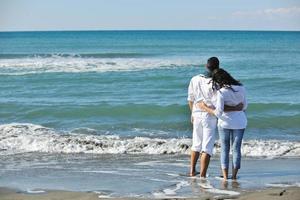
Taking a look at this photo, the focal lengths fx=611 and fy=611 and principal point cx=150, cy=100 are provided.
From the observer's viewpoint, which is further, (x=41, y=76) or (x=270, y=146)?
(x=41, y=76)

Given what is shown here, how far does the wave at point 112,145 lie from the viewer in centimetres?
1055

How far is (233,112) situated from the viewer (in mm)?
7324

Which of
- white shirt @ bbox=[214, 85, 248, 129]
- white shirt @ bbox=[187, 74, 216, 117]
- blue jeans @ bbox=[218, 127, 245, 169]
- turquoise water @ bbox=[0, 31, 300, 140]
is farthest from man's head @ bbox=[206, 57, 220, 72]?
turquoise water @ bbox=[0, 31, 300, 140]

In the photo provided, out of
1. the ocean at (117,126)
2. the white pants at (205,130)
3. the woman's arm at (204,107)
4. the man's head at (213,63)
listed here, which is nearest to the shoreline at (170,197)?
the ocean at (117,126)

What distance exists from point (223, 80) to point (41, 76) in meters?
18.8

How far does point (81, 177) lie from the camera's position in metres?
8.08

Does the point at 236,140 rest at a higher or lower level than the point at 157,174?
higher

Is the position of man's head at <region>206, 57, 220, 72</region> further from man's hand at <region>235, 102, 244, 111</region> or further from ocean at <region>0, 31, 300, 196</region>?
ocean at <region>0, 31, 300, 196</region>

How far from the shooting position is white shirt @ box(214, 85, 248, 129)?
23.9ft

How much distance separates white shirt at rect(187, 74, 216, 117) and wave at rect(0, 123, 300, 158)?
2.97 m

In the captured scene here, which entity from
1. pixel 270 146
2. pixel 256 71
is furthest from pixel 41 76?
pixel 270 146

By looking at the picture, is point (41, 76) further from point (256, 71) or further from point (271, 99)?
point (271, 99)

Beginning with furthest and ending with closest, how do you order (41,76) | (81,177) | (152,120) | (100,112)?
1. (41,76)
2. (100,112)
3. (152,120)
4. (81,177)

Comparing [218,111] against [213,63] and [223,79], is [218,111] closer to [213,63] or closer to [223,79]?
[223,79]
